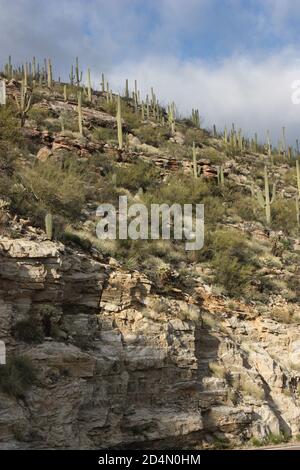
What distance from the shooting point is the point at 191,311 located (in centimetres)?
1424

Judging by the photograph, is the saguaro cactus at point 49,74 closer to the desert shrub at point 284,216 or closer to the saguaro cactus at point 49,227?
the desert shrub at point 284,216

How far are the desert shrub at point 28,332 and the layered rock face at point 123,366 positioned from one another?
17cm

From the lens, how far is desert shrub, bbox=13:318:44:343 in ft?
35.8

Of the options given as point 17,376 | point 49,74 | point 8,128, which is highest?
point 49,74

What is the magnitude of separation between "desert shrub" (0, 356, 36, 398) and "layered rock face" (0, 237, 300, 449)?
12cm

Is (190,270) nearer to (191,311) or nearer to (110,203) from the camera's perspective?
(191,311)

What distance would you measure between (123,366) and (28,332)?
2.28m

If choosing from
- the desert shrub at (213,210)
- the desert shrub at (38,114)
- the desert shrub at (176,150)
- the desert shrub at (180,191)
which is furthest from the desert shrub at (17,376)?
the desert shrub at (176,150)

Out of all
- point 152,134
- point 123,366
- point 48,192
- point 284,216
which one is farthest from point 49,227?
point 152,134

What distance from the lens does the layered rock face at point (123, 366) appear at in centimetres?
1046

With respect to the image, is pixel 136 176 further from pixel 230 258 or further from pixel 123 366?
pixel 123 366

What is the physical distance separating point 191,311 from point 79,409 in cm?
459

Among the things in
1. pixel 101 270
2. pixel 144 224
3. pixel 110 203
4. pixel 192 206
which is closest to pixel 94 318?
pixel 101 270

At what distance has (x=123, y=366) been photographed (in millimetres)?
11867
